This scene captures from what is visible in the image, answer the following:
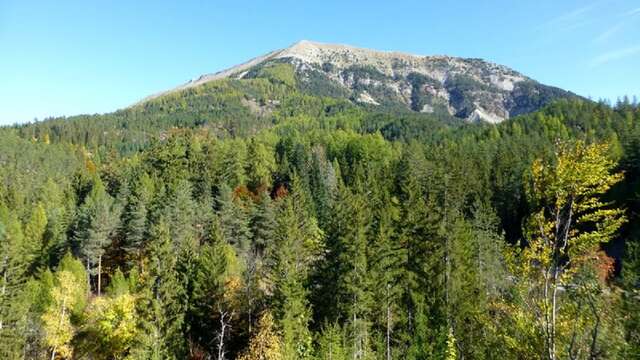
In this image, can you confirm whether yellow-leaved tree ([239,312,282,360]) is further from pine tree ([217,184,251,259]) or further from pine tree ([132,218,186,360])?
pine tree ([217,184,251,259])

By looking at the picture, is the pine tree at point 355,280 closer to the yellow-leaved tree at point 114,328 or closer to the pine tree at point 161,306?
the pine tree at point 161,306

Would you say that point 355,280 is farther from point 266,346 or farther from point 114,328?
point 114,328

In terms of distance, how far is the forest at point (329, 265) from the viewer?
1005cm

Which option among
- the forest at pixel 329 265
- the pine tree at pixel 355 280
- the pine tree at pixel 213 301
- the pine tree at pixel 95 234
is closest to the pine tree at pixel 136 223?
the forest at pixel 329 265

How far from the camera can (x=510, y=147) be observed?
4139 inches

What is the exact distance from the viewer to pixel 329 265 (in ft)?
132

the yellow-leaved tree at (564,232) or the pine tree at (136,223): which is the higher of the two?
the yellow-leaved tree at (564,232)

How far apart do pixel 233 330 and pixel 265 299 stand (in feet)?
13.6

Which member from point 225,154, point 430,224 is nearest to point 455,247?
point 430,224

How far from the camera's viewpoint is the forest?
10.0 m

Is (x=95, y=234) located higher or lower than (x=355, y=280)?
higher

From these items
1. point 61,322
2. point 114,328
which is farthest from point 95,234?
point 114,328

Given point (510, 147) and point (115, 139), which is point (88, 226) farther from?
point (115, 139)

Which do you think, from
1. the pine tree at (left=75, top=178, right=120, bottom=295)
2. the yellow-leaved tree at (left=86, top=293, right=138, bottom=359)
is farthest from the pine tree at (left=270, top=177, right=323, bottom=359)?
the pine tree at (left=75, top=178, right=120, bottom=295)
